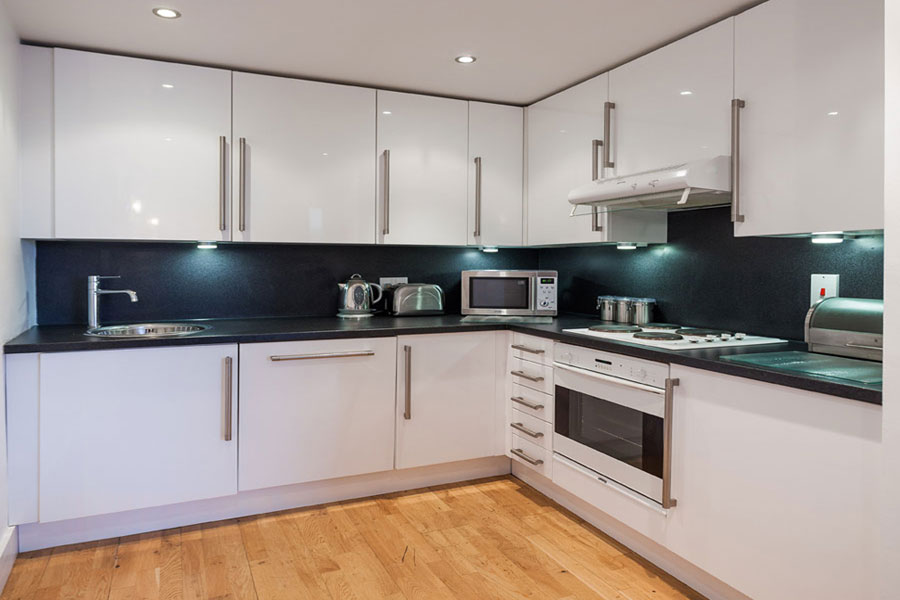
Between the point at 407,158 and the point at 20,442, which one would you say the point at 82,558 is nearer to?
the point at 20,442

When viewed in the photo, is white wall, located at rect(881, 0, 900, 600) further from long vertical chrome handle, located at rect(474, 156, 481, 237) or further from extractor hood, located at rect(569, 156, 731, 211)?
long vertical chrome handle, located at rect(474, 156, 481, 237)

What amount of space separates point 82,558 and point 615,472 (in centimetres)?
217

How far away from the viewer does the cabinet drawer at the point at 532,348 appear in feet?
9.64

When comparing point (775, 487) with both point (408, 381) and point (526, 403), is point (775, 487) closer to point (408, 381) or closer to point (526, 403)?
point (526, 403)

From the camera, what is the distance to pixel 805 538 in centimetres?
175

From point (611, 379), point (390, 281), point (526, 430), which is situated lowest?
point (526, 430)

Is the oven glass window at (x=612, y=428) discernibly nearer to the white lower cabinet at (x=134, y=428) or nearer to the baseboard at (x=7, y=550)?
the white lower cabinet at (x=134, y=428)

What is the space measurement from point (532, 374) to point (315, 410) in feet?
3.54

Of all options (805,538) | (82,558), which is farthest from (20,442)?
(805,538)

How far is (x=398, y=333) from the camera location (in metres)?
3.01

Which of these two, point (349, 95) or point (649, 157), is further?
point (349, 95)

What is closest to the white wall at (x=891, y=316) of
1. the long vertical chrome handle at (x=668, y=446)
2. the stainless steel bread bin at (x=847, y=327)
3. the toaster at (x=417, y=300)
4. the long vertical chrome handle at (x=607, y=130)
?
the stainless steel bread bin at (x=847, y=327)

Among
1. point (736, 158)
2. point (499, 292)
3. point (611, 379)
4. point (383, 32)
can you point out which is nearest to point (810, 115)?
point (736, 158)

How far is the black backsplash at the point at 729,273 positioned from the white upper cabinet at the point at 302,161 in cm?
145
